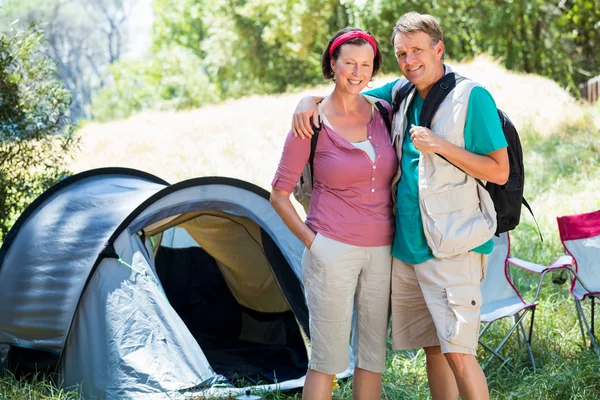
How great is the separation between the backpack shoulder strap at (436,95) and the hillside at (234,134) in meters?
5.66

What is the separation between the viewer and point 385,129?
3.11 meters

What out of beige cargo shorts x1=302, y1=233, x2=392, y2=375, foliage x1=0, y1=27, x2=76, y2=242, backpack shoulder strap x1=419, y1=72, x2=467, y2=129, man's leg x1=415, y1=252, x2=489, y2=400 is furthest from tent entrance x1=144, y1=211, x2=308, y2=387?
backpack shoulder strap x1=419, y1=72, x2=467, y2=129

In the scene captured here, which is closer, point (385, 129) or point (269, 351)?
point (385, 129)

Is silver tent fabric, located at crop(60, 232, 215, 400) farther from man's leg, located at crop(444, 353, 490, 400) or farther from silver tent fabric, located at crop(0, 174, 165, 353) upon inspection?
man's leg, located at crop(444, 353, 490, 400)

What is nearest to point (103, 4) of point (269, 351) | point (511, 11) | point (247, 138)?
point (511, 11)

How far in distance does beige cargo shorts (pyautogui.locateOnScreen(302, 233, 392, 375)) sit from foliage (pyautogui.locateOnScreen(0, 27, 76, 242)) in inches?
137

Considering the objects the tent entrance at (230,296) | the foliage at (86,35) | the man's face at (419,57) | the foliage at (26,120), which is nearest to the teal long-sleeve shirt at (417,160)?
the man's face at (419,57)

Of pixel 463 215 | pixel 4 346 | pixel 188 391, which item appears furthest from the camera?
pixel 4 346

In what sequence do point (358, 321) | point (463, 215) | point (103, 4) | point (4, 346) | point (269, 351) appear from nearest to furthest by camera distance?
point (463, 215), point (358, 321), point (4, 346), point (269, 351), point (103, 4)

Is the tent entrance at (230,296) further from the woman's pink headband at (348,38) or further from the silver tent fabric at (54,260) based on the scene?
the woman's pink headband at (348,38)

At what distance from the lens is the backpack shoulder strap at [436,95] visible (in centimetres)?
293

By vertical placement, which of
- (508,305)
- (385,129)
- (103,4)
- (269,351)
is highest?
(103,4)

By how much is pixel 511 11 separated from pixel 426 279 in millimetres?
16835

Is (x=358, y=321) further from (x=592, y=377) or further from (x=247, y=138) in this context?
(x=247, y=138)
